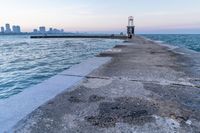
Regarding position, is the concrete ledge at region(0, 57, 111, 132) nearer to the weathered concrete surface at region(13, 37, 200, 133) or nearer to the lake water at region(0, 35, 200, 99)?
the weathered concrete surface at region(13, 37, 200, 133)

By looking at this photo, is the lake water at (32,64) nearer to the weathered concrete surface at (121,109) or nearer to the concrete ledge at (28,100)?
the concrete ledge at (28,100)

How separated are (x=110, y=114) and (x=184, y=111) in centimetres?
131

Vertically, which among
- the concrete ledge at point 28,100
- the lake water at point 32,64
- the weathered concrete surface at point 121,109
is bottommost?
the lake water at point 32,64

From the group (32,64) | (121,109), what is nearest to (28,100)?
(121,109)

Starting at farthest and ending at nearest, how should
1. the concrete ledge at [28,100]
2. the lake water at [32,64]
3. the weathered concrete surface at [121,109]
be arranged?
the lake water at [32,64] < the concrete ledge at [28,100] < the weathered concrete surface at [121,109]

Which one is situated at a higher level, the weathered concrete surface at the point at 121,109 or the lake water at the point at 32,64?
the weathered concrete surface at the point at 121,109

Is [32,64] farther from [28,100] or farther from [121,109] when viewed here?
[121,109]

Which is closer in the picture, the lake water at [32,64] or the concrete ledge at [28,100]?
the concrete ledge at [28,100]

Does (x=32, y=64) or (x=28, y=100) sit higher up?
(x=28, y=100)

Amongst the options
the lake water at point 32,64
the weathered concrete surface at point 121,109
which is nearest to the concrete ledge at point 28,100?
the weathered concrete surface at point 121,109

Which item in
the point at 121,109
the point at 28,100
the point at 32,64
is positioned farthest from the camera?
the point at 32,64

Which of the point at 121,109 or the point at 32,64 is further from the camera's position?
the point at 32,64

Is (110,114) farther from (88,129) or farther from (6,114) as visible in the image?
(6,114)

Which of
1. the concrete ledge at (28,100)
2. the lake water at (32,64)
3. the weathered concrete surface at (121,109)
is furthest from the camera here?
the lake water at (32,64)
